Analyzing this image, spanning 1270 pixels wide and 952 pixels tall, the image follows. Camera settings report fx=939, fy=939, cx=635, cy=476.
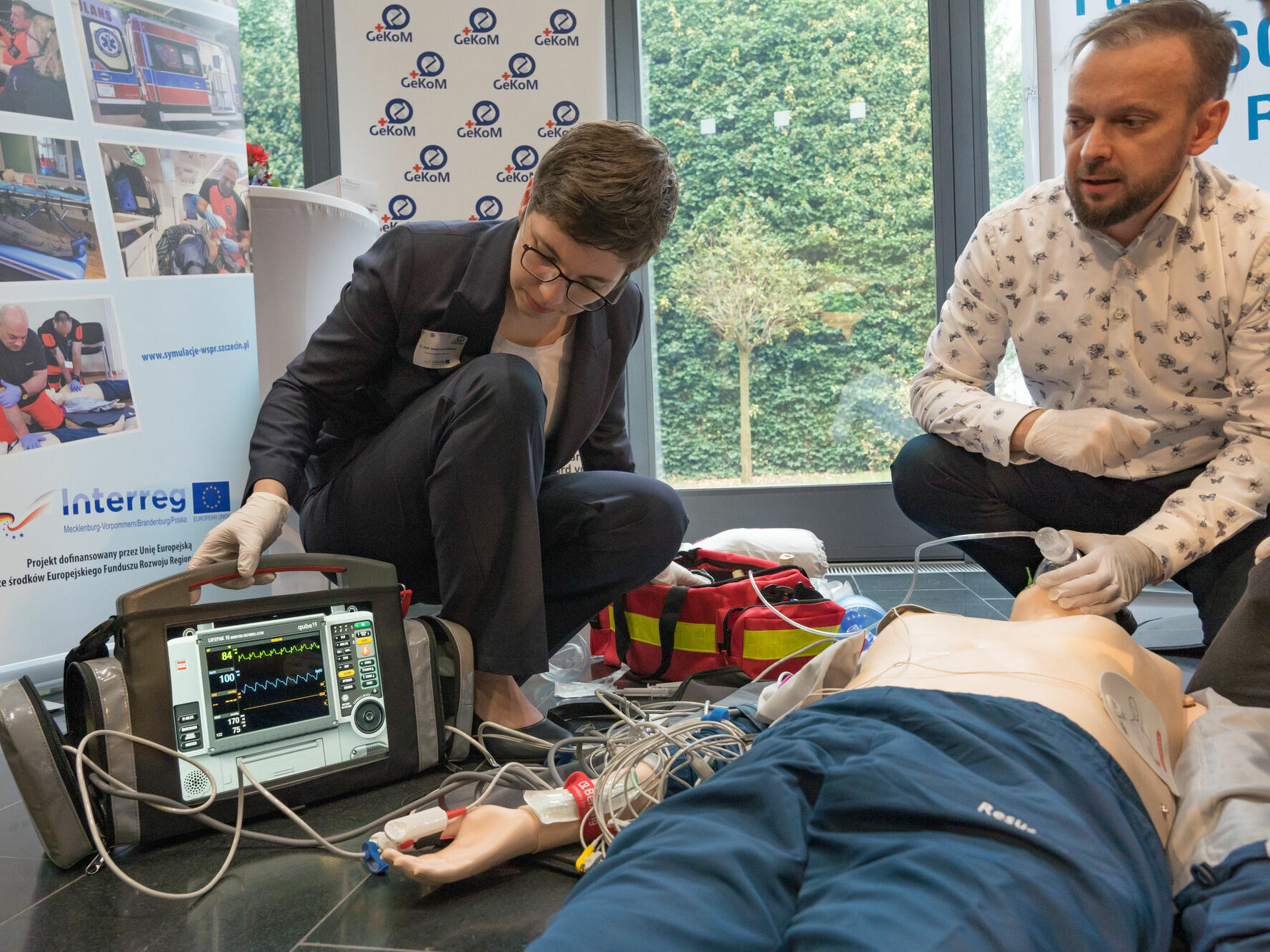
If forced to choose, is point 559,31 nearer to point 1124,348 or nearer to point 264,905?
point 1124,348

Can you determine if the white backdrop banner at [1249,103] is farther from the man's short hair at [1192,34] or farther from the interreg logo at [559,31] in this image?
the interreg logo at [559,31]

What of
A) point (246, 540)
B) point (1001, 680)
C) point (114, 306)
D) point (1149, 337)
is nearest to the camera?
point (1001, 680)

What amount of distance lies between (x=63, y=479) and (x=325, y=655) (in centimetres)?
129

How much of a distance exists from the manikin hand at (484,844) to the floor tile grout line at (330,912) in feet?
0.21

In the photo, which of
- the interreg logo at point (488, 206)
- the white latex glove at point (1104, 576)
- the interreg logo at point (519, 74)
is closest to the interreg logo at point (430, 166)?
the interreg logo at point (488, 206)

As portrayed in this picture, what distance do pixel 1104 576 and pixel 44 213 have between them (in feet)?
7.63

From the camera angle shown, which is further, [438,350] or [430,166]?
[430,166]

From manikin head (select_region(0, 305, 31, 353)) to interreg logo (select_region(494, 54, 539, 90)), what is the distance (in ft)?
5.84

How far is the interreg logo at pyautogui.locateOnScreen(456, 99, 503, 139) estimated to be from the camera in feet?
10.8

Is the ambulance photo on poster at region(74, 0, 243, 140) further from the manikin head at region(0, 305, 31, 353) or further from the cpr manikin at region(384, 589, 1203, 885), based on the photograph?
the cpr manikin at region(384, 589, 1203, 885)

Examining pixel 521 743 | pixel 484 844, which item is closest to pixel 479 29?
pixel 521 743

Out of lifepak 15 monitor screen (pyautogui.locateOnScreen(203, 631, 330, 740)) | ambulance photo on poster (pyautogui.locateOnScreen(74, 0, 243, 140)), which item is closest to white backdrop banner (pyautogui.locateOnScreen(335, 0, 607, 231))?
ambulance photo on poster (pyautogui.locateOnScreen(74, 0, 243, 140))

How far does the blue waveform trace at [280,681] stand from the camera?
1.26 meters

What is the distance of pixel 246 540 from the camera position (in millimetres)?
1343
